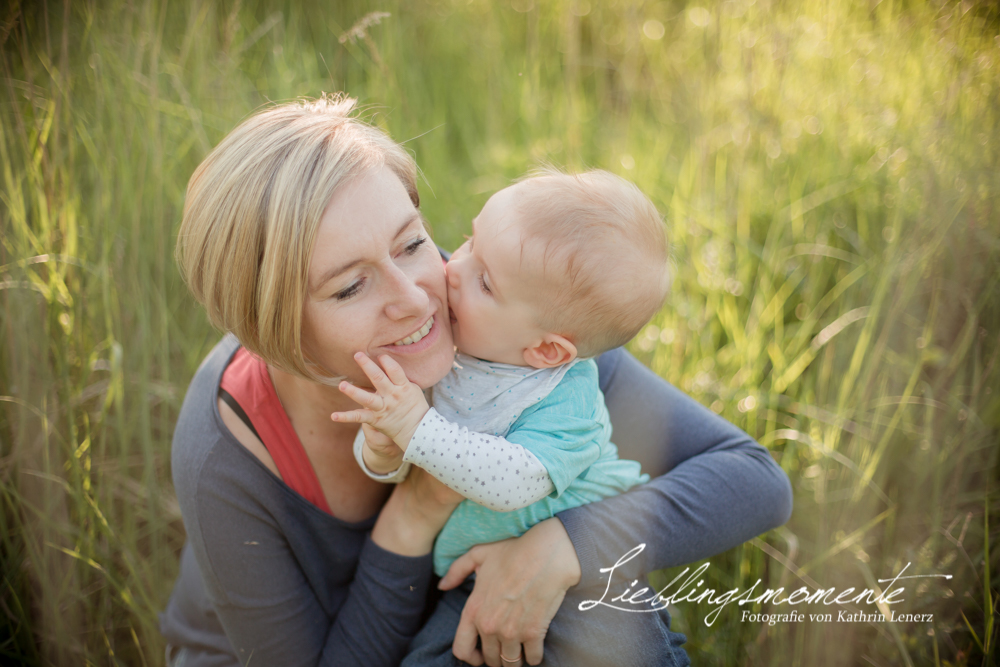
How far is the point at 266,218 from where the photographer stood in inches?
49.3

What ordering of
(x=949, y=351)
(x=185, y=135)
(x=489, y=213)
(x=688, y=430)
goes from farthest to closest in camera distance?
1. (x=185, y=135)
2. (x=949, y=351)
3. (x=688, y=430)
4. (x=489, y=213)

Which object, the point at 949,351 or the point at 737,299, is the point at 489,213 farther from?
the point at 949,351

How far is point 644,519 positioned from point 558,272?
0.64 m

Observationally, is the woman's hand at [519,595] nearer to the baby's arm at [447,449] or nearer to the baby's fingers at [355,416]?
the baby's arm at [447,449]

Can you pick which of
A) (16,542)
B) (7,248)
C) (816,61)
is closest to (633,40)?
(816,61)

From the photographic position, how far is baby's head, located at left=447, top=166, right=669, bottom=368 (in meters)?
1.40

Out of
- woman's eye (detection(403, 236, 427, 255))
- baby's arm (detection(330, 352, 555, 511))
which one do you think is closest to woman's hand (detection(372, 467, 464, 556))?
baby's arm (detection(330, 352, 555, 511))

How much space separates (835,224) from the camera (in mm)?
2537

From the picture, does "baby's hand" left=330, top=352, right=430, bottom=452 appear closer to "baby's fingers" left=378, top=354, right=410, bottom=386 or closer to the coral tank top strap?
"baby's fingers" left=378, top=354, right=410, bottom=386

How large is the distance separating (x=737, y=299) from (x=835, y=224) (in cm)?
51

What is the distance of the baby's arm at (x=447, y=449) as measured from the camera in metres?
1.25

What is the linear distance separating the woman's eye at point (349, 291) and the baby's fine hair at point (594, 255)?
0.40 m

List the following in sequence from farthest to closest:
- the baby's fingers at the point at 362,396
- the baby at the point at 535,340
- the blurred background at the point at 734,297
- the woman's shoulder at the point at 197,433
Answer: the blurred background at the point at 734,297, the woman's shoulder at the point at 197,433, the baby at the point at 535,340, the baby's fingers at the point at 362,396

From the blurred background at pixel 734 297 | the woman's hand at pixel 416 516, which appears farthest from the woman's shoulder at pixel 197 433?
the blurred background at pixel 734 297
